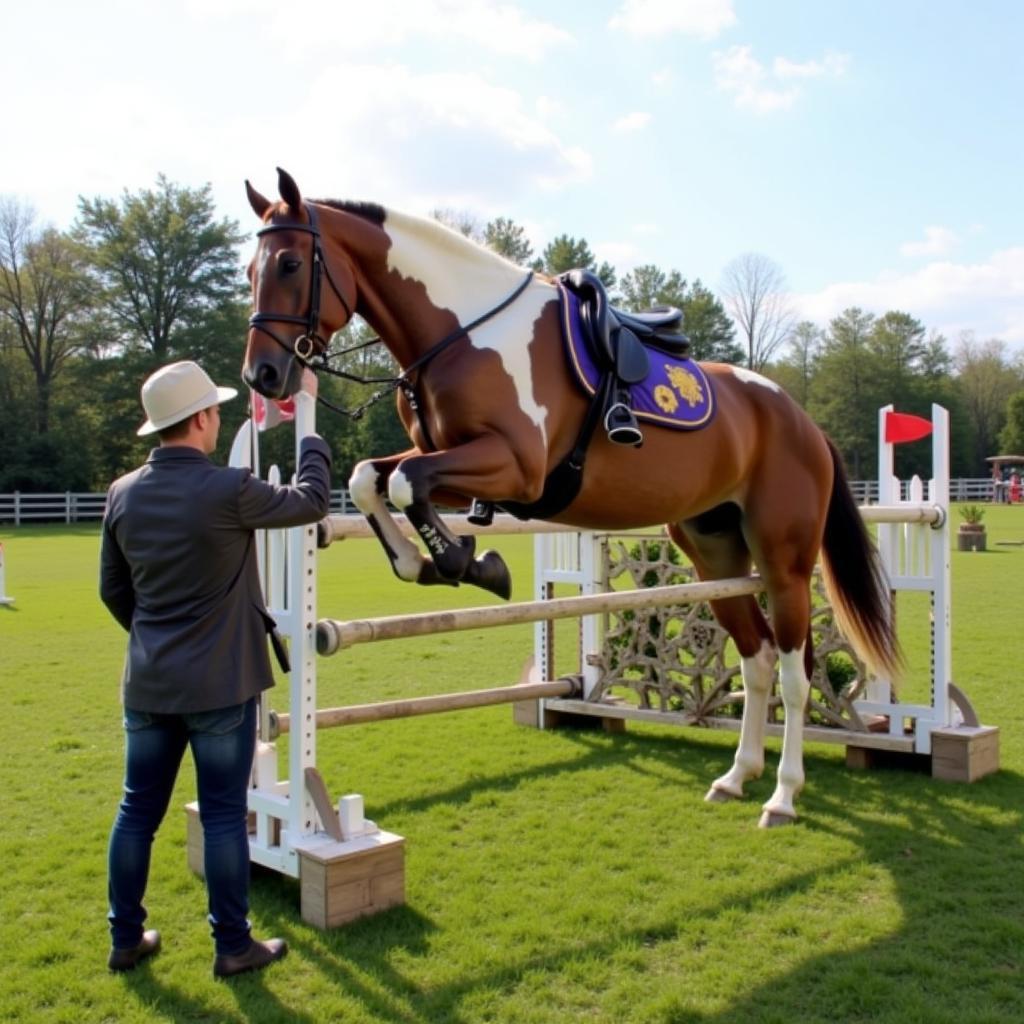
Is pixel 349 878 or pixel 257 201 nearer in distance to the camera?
pixel 257 201

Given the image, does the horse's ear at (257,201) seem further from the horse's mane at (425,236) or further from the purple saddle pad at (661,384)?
the purple saddle pad at (661,384)

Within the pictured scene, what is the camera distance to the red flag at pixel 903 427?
6.29 meters

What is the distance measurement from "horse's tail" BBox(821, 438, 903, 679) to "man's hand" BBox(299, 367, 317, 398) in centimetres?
321

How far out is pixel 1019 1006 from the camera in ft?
10.0

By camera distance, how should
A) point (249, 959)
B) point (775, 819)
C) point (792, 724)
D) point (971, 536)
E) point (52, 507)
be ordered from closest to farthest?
1. point (249, 959)
2. point (775, 819)
3. point (792, 724)
4. point (971, 536)
5. point (52, 507)

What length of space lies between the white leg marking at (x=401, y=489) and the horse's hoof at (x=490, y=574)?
350 mm

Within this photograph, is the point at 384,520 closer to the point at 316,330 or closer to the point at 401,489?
the point at 401,489

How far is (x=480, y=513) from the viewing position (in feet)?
12.9

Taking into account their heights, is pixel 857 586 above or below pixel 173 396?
below

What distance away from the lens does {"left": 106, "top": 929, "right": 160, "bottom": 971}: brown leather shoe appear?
3383 millimetres

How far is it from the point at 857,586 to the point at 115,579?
157 inches

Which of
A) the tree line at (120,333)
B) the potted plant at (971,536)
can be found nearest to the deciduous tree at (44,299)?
the tree line at (120,333)

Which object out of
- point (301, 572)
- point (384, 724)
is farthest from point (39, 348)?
point (301, 572)

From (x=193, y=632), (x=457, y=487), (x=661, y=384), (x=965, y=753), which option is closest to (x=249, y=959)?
(x=193, y=632)
